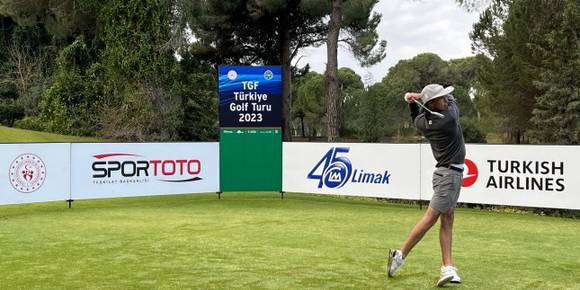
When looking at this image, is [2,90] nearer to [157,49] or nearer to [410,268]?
[157,49]

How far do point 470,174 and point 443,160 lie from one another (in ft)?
24.5

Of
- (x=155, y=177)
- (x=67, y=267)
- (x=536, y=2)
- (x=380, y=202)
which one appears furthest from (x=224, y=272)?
(x=536, y=2)

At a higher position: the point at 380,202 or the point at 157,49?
the point at 157,49

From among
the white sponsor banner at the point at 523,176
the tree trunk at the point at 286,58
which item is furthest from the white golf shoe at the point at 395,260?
the tree trunk at the point at 286,58

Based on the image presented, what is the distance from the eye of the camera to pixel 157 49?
3466 cm

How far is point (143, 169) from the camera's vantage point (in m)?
14.5

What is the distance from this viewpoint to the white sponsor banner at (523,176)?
39.6 feet

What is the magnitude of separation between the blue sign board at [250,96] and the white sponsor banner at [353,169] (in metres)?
1.00

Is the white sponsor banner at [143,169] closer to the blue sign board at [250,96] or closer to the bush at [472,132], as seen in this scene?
the blue sign board at [250,96]

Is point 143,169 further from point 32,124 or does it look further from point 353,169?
point 32,124

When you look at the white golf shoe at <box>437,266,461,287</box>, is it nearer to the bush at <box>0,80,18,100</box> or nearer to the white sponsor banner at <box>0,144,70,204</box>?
the white sponsor banner at <box>0,144,70,204</box>

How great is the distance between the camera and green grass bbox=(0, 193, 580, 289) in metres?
6.28

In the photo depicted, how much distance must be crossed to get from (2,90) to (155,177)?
33.5 meters

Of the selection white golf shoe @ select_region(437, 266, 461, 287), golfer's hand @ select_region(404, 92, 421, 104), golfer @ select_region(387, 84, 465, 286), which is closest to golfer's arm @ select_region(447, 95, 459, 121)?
golfer @ select_region(387, 84, 465, 286)
